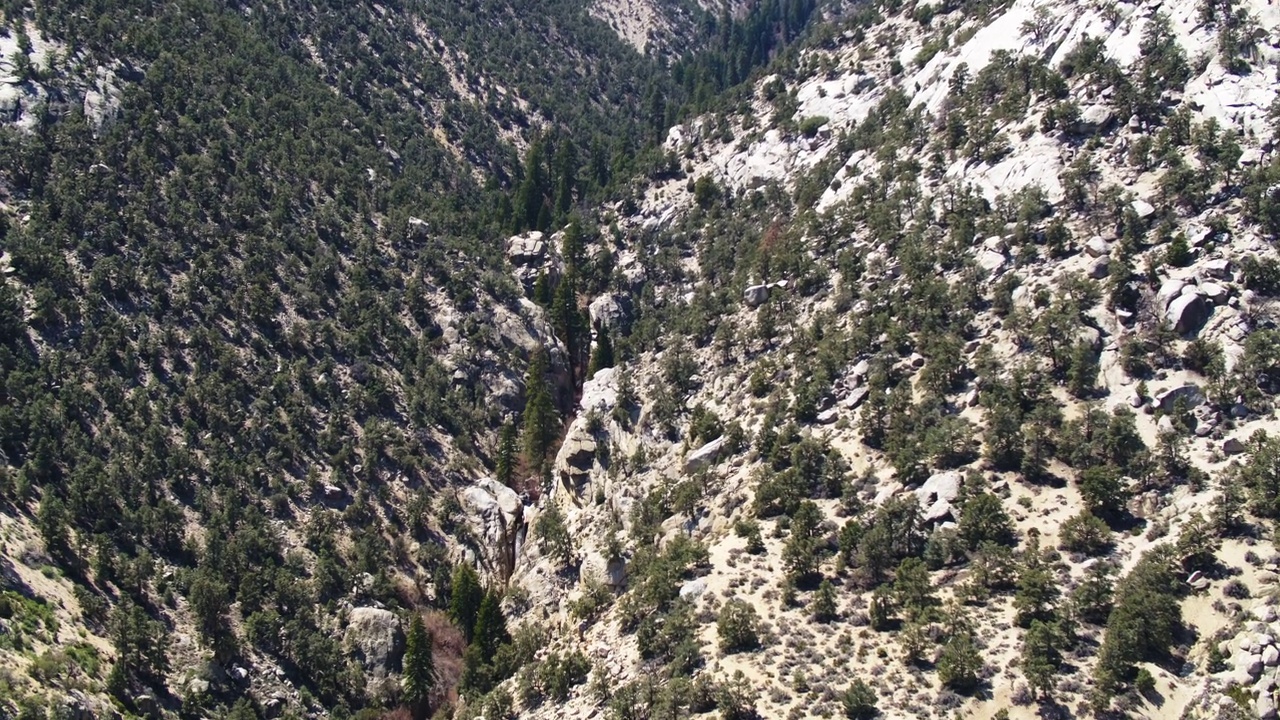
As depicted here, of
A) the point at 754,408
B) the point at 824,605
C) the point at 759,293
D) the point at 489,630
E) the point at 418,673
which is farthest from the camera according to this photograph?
the point at 759,293

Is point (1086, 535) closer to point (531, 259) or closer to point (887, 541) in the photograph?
point (887, 541)

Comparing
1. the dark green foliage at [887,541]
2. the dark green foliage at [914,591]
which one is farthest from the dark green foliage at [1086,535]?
the dark green foliage at [887,541]

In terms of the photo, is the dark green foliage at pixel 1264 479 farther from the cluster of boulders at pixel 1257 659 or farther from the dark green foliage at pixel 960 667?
the dark green foliage at pixel 960 667

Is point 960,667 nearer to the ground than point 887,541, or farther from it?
nearer to the ground

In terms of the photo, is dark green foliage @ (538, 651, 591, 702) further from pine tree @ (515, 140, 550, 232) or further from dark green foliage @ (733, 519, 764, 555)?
pine tree @ (515, 140, 550, 232)

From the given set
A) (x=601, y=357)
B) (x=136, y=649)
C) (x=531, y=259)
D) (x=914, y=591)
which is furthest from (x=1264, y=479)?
(x=531, y=259)

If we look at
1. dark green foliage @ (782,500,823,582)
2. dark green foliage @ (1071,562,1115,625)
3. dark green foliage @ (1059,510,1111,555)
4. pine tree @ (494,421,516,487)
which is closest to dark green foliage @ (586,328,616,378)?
pine tree @ (494,421,516,487)
